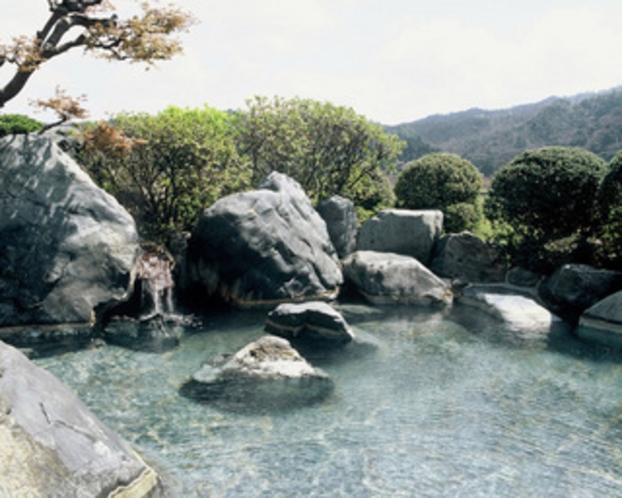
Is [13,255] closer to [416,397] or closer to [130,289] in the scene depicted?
[130,289]

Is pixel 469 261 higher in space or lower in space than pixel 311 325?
higher

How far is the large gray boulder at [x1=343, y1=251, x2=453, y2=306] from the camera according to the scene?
677 inches

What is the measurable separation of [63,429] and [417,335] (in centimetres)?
936

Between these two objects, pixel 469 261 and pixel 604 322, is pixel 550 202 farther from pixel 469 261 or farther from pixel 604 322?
pixel 604 322

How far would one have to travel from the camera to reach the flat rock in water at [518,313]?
1449 centimetres

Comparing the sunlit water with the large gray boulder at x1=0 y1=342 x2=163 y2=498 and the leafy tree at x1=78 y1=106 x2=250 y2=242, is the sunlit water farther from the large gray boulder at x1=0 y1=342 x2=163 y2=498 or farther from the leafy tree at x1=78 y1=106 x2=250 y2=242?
the leafy tree at x1=78 y1=106 x2=250 y2=242

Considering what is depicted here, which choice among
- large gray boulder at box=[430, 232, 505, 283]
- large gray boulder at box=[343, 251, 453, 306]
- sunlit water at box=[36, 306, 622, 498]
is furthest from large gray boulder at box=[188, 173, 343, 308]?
large gray boulder at box=[430, 232, 505, 283]

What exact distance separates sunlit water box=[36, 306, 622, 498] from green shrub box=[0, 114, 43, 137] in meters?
11.2

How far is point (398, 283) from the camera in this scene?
17.3 meters

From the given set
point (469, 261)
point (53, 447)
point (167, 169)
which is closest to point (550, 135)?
point (469, 261)

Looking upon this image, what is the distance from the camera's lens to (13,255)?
1284cm

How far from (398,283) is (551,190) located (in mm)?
6315

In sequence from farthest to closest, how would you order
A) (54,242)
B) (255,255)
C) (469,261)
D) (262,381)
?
1. (469,261)
2. (255,255)
3. (54,242)
4. (262,381)

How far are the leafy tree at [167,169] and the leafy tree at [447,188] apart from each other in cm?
841
